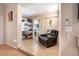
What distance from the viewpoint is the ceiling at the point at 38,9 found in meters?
1.97

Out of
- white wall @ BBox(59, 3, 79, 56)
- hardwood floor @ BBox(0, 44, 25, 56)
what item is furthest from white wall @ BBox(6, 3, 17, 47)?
white wall @ BBox(59, 3, 79, 56)

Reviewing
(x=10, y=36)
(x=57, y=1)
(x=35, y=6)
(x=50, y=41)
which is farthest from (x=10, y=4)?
(x=50, y=41)

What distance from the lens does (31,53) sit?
2.01m

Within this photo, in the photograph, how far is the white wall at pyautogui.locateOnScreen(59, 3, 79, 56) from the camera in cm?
196

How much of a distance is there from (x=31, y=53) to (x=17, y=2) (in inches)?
32.4

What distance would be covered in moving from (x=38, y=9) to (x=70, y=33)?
63 centimetres

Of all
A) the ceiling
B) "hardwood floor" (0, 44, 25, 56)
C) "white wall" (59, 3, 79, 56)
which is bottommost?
"hardwood floor" (0, 44, 25, 56)

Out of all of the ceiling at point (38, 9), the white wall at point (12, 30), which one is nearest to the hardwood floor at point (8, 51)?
the white wall at point (12, 30)

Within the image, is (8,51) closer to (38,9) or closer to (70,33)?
(38,9)

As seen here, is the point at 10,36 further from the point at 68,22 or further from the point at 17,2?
the point at 68,22

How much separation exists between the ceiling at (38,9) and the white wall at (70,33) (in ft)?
0.47

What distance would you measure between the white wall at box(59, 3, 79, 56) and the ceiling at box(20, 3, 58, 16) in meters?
0.14

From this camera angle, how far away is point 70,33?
1976 mm

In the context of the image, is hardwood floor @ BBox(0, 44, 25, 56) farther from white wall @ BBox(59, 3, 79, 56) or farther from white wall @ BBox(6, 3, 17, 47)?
white wall @ BBox(59, 3, 79, 56)
